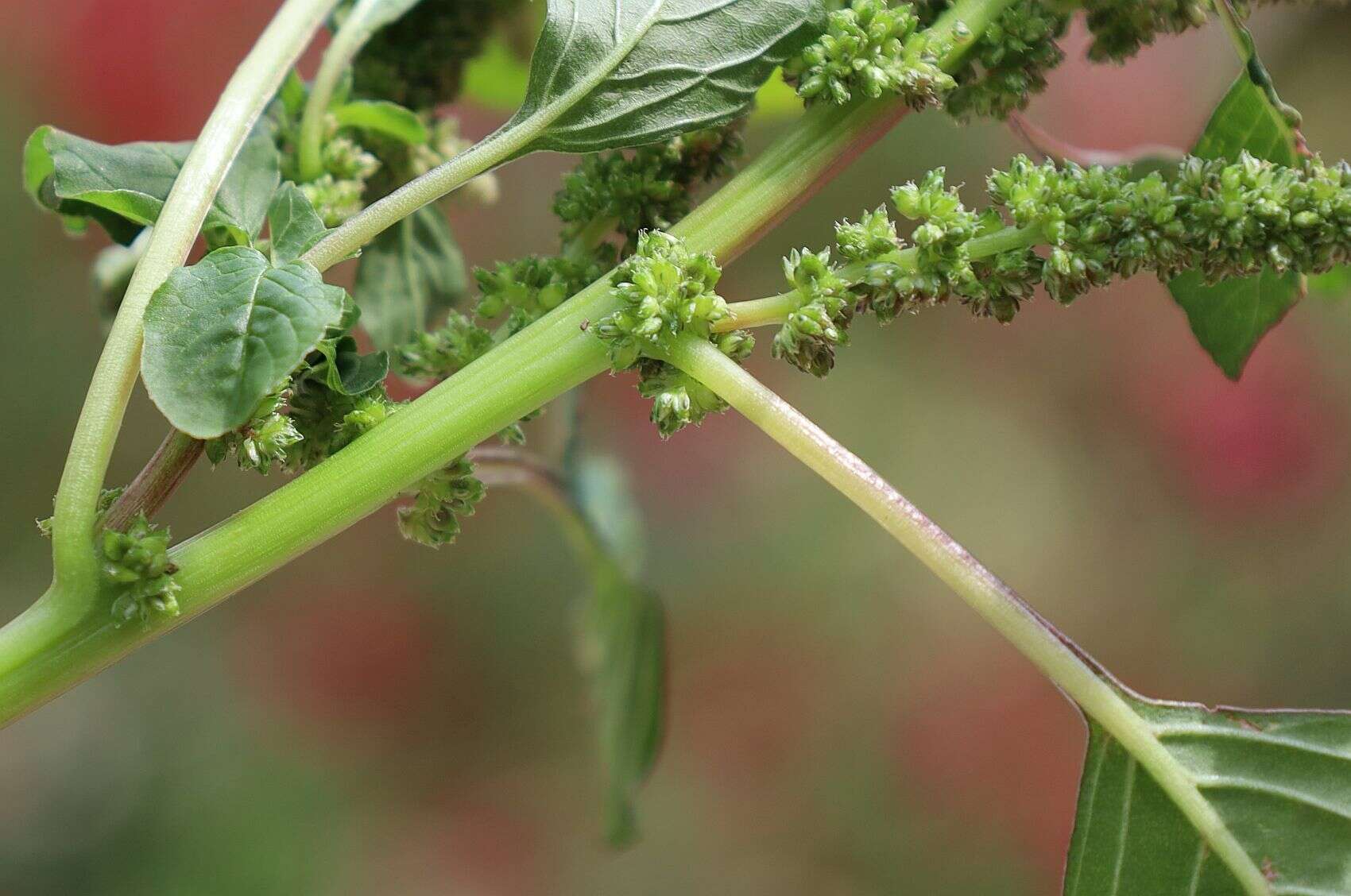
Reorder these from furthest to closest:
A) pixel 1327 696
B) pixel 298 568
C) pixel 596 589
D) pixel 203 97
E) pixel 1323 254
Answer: pixel 298 568
pixel 1327 696
pixel 203 97
pixel 596 589
pixel 1323 254

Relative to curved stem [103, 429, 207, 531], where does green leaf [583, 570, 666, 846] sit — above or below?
above

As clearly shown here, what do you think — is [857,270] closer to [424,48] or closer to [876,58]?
[876,58]

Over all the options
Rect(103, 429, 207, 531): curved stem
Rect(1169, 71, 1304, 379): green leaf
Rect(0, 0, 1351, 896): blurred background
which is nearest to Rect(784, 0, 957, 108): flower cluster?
Rect(1169, 71, 1304, 379): green leaf

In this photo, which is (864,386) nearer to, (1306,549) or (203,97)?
(1306,549)

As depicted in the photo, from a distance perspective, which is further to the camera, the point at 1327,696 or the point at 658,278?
the point at 1327,696

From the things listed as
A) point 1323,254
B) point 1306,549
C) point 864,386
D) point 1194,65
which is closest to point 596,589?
point 1323,254

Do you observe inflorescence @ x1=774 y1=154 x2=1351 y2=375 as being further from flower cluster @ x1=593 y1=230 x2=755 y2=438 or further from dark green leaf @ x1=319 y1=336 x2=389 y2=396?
dark green leaf @ x1=319 y1=336 x2=389 y2=396
